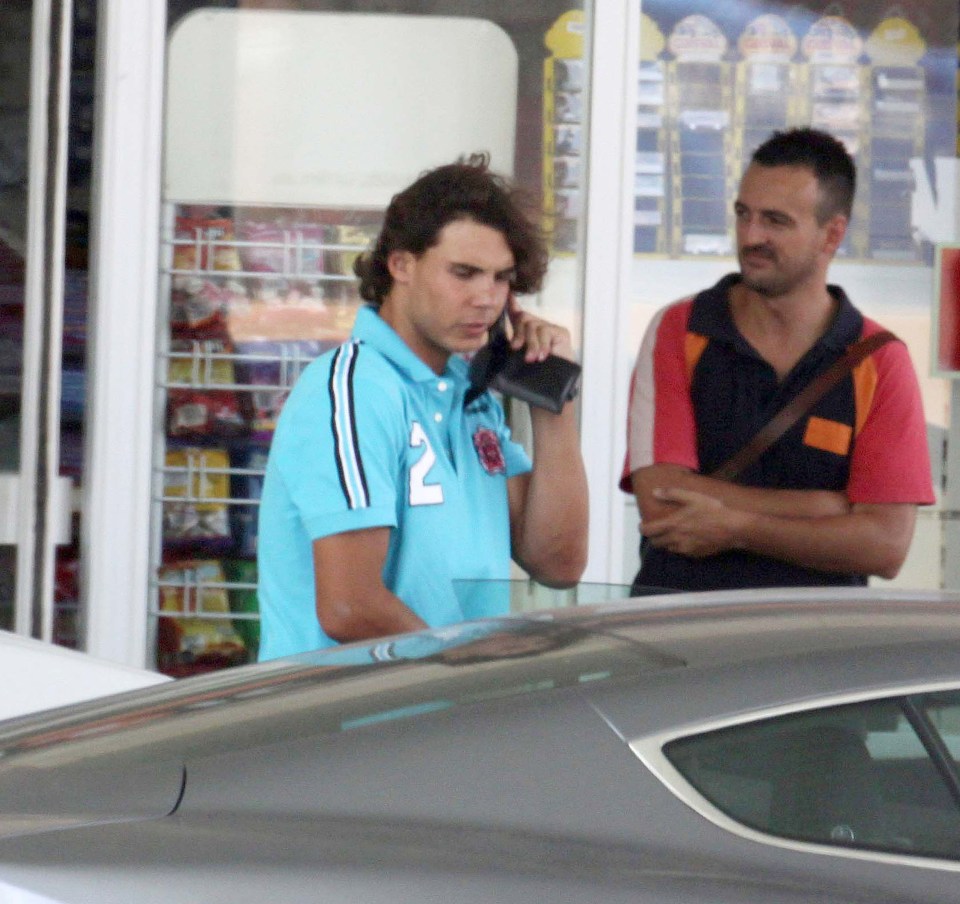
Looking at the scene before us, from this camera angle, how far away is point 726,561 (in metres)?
3.46

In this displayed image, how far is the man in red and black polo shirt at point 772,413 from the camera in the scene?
3.38 m

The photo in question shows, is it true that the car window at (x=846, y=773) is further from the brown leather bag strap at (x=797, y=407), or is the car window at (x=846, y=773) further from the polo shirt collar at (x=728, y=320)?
the polo shirt collar at (x=728, y=320)

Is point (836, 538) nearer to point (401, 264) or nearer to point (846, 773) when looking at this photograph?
point (401, 264)

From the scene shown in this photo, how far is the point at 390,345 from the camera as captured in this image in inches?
114

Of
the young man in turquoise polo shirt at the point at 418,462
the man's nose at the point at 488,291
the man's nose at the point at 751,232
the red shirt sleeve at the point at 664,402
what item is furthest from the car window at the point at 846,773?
the man's nose at the point at 751,232

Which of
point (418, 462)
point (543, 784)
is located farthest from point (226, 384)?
point (543, 784)

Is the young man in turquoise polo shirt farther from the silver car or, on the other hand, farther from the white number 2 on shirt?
the silver car

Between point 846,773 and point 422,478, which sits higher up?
point 422,478

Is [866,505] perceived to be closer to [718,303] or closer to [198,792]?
[718,303]

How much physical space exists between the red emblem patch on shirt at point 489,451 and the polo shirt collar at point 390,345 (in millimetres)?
120

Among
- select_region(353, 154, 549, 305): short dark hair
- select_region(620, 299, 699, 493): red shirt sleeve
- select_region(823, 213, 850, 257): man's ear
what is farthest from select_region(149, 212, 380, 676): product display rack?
select_region(353, 154, 549, 305): short dark hair

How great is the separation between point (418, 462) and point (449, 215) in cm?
50

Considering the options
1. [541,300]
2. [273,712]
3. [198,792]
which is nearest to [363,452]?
[273,712]

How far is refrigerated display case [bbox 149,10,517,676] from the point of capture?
17.2 feet
